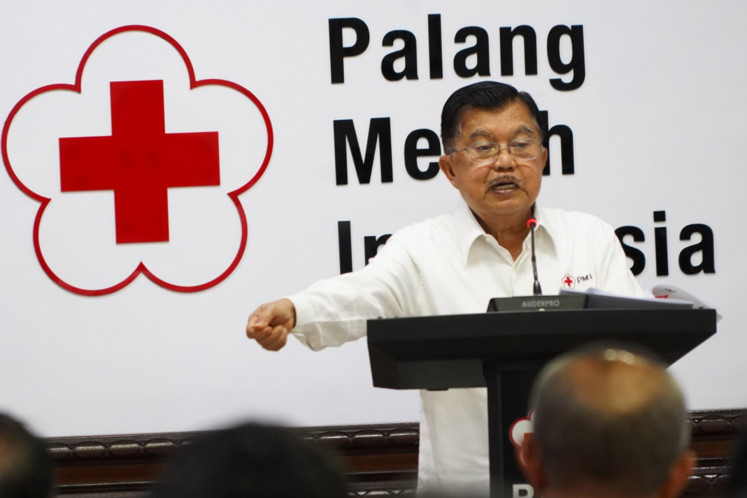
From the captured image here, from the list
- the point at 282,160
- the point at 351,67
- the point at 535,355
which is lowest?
the point at 535,355

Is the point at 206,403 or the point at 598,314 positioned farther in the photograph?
the point at 206,403

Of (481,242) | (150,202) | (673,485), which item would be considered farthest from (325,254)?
(673,485)

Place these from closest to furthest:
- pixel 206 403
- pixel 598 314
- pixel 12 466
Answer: pixel 12 466, pixel 598 314, pixel 206 403

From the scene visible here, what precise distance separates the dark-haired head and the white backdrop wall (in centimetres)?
70

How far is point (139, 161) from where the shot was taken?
359cm

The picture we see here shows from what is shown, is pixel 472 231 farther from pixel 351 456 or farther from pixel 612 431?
pixel 612 431

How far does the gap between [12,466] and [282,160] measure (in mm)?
2659

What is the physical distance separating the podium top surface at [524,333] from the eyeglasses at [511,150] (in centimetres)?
82

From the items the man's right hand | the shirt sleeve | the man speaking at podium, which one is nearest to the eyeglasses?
the man speaking at podium

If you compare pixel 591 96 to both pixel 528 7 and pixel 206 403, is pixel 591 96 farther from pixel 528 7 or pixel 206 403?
pixel 206 403

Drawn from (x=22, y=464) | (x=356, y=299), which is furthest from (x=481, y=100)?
(x=22, y=464)

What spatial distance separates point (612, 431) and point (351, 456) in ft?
8.11

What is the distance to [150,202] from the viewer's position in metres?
3.57

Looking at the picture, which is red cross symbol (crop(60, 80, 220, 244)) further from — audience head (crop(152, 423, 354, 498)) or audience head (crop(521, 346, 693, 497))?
audience head (crop(152, 423, 354, 498))
